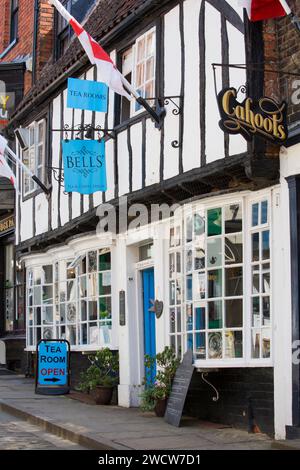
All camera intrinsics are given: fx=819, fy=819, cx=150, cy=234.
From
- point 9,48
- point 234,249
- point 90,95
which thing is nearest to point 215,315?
point 234,249

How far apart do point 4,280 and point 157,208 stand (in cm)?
1019

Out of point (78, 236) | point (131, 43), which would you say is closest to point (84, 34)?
point (131, 43)

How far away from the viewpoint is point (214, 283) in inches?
393

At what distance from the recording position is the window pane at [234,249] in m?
9.66

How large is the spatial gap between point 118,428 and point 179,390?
0.91 m

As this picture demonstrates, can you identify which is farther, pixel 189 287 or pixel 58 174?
pixel 58 174


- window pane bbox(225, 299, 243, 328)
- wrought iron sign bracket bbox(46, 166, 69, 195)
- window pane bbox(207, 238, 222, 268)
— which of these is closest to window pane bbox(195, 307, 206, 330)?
window pane bbox(225, 299, 243, 328)

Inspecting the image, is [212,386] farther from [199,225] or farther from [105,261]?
[105,261]

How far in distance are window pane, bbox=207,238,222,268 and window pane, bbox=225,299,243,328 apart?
51cm

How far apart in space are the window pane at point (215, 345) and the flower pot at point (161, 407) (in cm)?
128

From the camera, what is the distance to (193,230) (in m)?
10.5

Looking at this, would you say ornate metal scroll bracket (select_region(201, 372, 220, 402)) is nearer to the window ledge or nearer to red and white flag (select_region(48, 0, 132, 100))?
red and white flag (select_region(48, 0, 132, 100))

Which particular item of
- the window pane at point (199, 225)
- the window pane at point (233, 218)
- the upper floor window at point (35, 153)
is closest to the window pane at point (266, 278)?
the window pane at point (233, 218)
